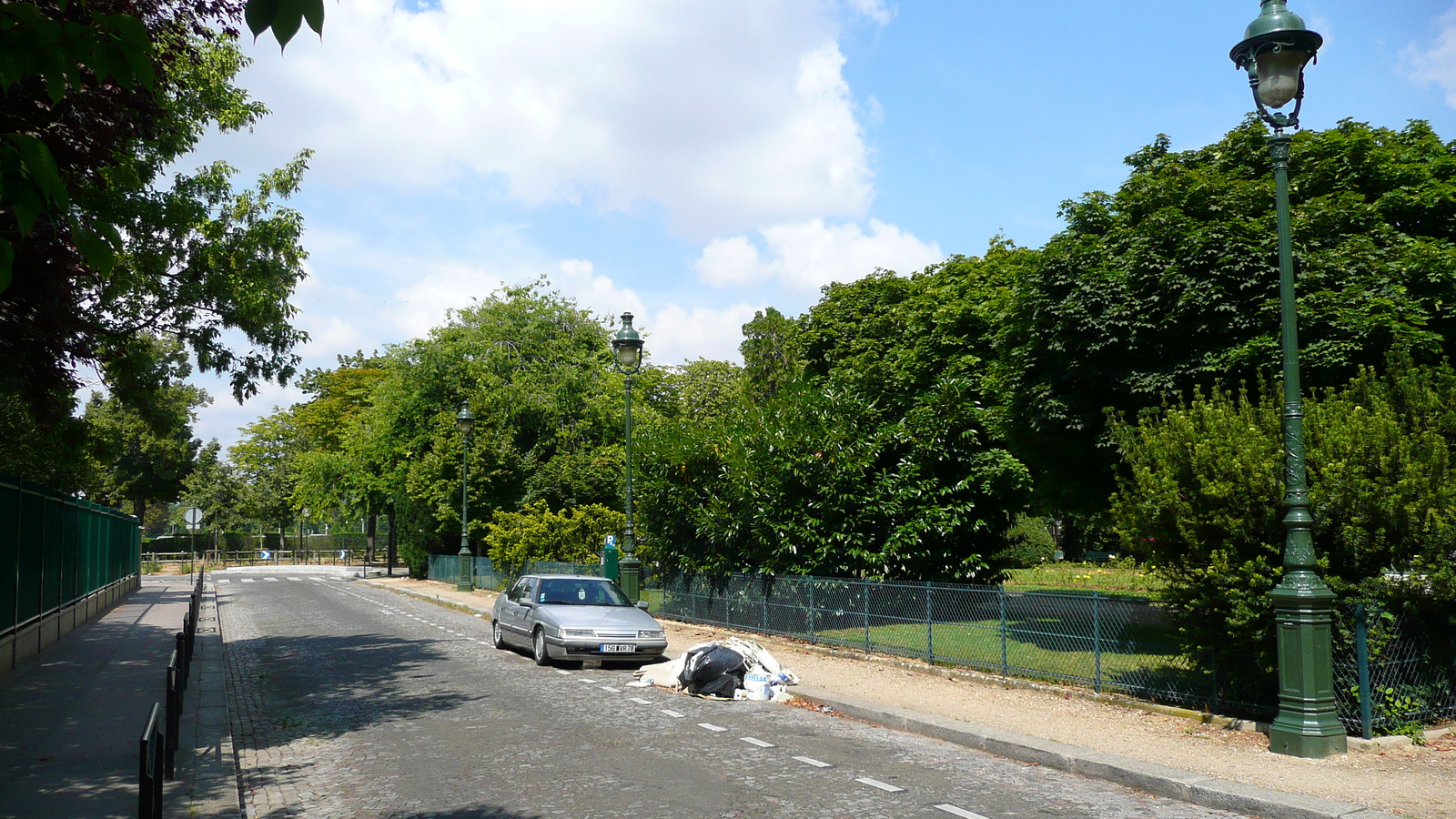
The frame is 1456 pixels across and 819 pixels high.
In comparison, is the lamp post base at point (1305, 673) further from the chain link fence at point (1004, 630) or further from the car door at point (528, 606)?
the car door at point (528, 606)

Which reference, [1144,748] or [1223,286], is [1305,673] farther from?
[1223,286]

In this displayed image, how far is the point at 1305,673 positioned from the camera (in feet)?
28.1

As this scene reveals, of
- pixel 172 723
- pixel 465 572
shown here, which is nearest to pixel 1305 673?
pixel 172 723

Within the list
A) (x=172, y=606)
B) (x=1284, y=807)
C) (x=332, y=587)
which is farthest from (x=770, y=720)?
(x=332, y=587)

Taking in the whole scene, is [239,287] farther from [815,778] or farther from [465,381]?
[465,381]

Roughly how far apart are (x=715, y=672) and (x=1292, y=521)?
22.5 feet

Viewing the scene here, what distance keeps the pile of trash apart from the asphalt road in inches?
14.8

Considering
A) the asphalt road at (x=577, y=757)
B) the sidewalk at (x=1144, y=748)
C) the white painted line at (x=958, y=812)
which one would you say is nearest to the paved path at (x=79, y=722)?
the asphalt road at (x=577, y=757)

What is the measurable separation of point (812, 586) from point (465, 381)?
28.4m

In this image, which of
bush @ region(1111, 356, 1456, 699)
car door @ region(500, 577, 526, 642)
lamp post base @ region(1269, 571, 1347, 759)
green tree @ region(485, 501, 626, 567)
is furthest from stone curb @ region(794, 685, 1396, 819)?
green tree @ region(485, 501, 626, 567)

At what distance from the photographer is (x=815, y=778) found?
819cm

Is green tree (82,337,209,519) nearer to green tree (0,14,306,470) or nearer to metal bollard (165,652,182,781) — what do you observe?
green tree (0,14,306,470)

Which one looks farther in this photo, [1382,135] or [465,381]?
[465,381]

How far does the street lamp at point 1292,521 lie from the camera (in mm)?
8562
